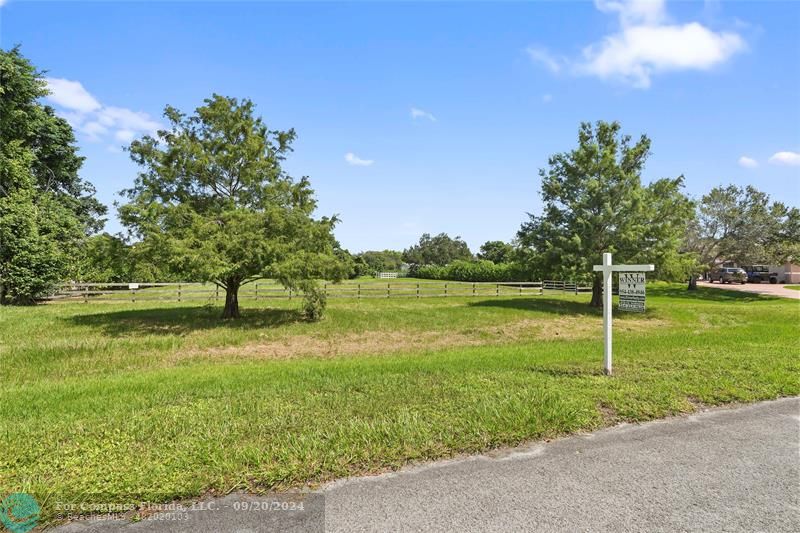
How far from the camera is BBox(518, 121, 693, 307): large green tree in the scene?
1955 cm

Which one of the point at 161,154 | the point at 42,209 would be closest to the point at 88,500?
the point at 161,154

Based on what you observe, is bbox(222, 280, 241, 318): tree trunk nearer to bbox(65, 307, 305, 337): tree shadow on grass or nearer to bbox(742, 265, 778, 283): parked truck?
bbox(65, 307, 305, 337): tree shadow on grass

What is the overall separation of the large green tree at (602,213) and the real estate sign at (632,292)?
1352 cm

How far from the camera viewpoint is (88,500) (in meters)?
2.82

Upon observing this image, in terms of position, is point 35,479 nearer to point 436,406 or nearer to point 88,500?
point 88,500

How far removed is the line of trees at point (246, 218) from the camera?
1313 centimetres

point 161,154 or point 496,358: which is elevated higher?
point 161,154

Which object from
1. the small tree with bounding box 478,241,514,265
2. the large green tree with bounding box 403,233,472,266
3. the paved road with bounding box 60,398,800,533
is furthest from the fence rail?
the large green tree with bounding box 403,233,472,266

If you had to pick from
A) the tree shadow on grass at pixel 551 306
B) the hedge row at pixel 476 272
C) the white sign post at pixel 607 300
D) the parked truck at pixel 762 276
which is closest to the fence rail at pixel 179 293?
the tree shadow on grass at pixel 551 306

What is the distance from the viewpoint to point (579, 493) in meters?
2.91

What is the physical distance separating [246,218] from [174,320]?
15.4 feet

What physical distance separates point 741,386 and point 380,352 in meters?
7.66

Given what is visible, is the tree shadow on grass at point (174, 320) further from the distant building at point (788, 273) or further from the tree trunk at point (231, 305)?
the distant building at point (788, 273)

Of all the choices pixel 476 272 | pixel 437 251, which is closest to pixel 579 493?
pixel 476 272
